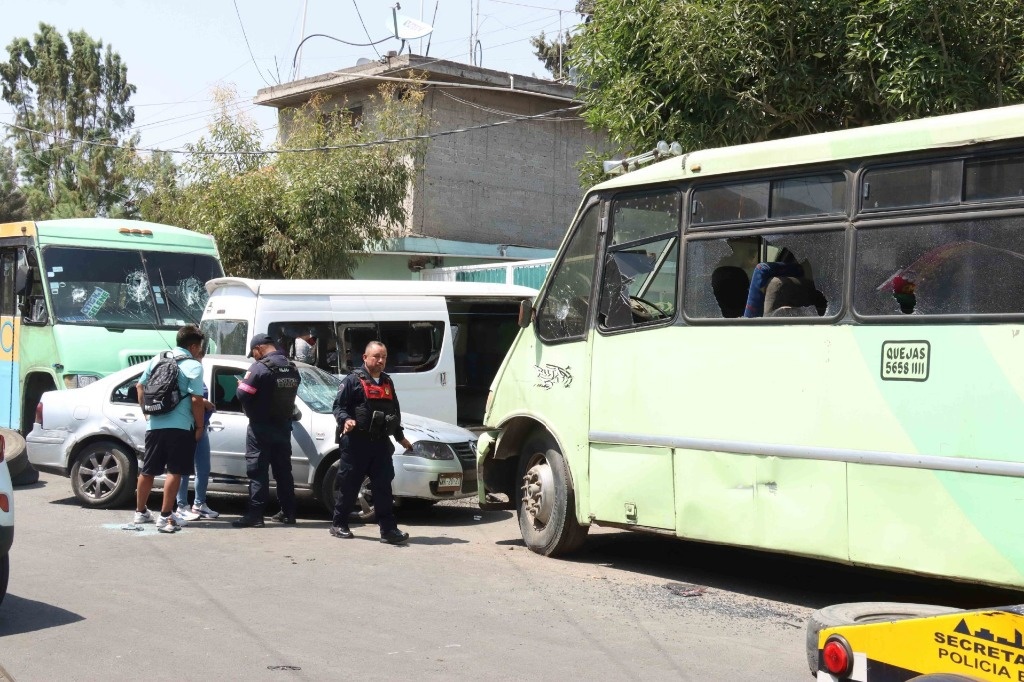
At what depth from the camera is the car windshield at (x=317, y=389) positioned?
11.2 metres

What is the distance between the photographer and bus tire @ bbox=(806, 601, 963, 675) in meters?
4.34

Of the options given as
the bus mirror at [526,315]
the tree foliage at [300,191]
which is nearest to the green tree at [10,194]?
the tree foliage at [300,191]

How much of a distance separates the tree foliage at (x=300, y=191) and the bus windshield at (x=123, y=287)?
658 cm

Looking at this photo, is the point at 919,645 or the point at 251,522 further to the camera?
the point at 251,522

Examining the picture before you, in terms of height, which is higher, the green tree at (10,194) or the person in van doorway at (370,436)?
the green tree at (10,194)

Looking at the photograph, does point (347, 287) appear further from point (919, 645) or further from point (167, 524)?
point (919, 645)

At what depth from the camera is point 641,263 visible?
28.5 feet

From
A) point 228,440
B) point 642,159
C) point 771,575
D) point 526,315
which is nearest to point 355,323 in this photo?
point 228,440

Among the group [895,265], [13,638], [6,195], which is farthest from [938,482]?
[6,195]

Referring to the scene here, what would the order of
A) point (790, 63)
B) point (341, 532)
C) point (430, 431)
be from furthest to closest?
1. point (790, 63)
2. point (430, 431)
3. point (341, 532)

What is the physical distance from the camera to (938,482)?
6.64 meters

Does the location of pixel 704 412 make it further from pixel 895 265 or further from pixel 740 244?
pixel 895 265

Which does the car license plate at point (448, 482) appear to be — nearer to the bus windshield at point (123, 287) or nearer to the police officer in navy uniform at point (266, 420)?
the police officer in navy uniform at point (266, 420)

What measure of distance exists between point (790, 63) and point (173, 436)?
729 cm
